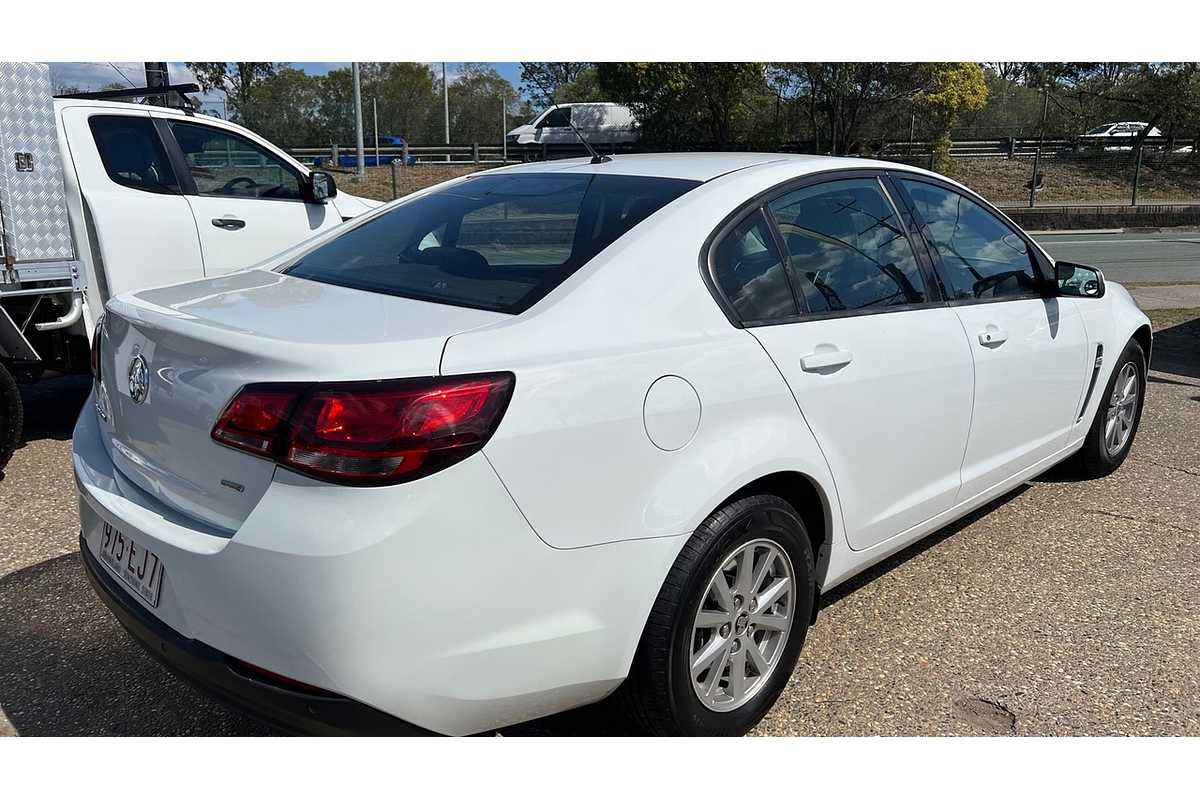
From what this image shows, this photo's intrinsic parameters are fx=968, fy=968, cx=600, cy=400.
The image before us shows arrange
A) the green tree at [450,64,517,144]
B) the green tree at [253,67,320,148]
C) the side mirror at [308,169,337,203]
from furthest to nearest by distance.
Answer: the green tree at [450,64,517,144], the green tree at [253,67,320,148], the side mirror at [308,169,337,203]

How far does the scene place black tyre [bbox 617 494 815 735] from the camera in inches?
93.7

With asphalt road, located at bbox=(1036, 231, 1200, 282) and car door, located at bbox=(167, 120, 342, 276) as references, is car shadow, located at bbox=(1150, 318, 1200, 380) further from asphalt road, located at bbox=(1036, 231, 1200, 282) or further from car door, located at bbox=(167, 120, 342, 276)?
car door, located at bbox=(167, 120, 342, 276)

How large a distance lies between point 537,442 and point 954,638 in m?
1.96

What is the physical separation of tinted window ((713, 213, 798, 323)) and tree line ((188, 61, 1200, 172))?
29.4 metres

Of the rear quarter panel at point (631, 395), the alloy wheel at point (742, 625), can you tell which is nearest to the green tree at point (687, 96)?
the rear quarter panel at point (631, 395)

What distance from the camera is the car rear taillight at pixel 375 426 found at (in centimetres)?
197

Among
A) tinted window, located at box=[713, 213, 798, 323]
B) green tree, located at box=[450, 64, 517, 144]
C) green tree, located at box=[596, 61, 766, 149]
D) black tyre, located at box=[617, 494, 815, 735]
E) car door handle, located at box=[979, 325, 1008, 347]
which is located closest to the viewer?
black tyre, located at box=[617, 494, 815, 735]

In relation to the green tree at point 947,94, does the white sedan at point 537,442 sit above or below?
below

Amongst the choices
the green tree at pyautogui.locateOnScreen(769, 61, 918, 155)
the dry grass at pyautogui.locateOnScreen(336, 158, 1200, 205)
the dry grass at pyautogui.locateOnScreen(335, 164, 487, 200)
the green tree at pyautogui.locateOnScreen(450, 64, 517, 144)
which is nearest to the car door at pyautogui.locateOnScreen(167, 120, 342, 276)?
the dry grass at pyautogui.locateOnScreen(335, 164, 487, 200)

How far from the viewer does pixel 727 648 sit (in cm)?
260

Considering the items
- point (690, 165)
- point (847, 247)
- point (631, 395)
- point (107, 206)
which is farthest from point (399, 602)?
point (107, 206)

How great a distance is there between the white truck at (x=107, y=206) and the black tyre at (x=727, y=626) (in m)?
4.15

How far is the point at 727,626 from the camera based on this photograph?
2594 millimetres

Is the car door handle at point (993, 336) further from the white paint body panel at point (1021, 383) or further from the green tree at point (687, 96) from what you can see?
the green tree at point (687, 96)
